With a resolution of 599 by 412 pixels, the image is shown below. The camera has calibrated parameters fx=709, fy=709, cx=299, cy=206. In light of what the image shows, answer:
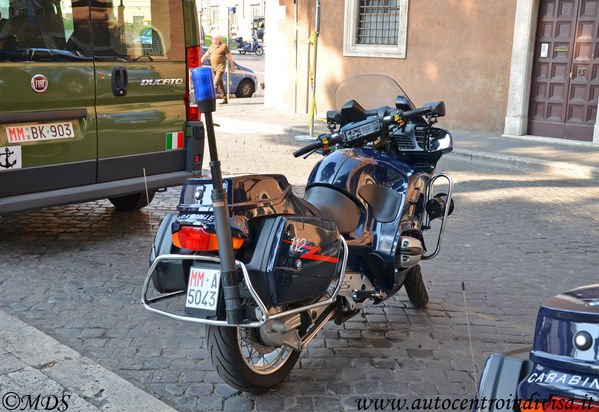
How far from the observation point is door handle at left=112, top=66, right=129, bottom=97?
5.82 metres

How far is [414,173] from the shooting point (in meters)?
4.13

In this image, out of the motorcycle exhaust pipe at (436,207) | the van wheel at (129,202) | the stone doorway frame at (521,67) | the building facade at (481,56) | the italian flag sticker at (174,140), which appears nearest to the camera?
the motorcycle exhaust pipe at (436,207)

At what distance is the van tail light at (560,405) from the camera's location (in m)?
1.78

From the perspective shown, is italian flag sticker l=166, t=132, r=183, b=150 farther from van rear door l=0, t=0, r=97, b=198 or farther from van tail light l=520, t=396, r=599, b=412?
van tail light l=520, t=396, r=599, b=412

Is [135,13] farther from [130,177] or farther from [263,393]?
[263,393]

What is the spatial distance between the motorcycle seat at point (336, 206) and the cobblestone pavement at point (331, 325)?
76 cm

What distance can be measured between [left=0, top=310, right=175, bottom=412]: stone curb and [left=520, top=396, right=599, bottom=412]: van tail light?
1.79 metres

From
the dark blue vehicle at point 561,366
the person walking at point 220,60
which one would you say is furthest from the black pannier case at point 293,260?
the person walking at point 220,60

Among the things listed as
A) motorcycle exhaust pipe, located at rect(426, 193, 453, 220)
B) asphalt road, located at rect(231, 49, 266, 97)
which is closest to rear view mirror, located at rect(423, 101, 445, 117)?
motorcycle exhaust pipe, located at rect(426, 193, 453, 220)

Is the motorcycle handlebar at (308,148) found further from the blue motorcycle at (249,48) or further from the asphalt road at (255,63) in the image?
the blue motorcycle at (249,48)

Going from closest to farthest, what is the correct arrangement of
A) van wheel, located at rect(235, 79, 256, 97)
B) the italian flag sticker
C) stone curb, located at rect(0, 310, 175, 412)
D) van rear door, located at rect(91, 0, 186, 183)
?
stone curb, located at rect(0, 310, 175, 412) < van rear door, located at rect(91, 0, 186, 183) < the italian flag sticker < van wheel, located at rect(235, 79, 256, 97)

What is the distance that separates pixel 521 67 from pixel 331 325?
9.72 m

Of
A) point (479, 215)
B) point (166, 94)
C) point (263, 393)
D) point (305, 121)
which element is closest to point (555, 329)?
point (263, 393)

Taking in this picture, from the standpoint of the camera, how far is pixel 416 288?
4586 mm
